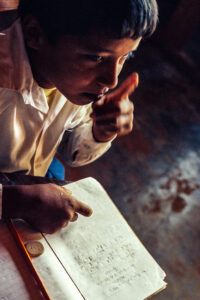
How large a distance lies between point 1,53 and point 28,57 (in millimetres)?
76

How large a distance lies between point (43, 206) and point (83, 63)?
387mm

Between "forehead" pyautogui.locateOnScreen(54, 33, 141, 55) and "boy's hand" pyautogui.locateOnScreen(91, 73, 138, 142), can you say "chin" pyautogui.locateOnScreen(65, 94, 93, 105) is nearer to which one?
"boy's hand" pyautogui.locateOnScreen(91, 73, 138, 142)

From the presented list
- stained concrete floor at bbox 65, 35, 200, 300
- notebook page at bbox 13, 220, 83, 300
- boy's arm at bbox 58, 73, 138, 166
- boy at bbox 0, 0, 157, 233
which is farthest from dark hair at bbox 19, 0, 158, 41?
stained concrete floor at bbox 65, 35, 200, 300

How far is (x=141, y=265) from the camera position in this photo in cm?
76

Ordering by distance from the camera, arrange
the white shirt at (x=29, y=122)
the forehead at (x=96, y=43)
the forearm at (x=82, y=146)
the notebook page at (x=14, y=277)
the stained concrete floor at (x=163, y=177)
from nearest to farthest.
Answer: the notebook page at (x=14, y=277) → the forehead at (x=96, y=43) → the white shirt at (x=29, y=122) → the forearm at (x=82, y=146) → the stained concrete floor at (x=163, y=177)

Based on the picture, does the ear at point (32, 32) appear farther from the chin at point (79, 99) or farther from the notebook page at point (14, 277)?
the notebook page at point (14, 277)

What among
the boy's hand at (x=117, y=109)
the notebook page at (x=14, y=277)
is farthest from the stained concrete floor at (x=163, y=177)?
the notebook page at (x=14, y=277)

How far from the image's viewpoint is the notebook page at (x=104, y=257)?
0.68 m

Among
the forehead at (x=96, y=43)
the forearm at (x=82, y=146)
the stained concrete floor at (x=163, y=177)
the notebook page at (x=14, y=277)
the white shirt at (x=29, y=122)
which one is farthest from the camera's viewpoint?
the stained concrete floor at (x=163, y=177)

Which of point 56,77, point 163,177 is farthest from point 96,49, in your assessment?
point 163,177

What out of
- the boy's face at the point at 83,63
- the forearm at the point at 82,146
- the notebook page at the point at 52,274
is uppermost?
the boy's face at the point at 83,63

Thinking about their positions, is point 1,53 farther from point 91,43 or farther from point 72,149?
point 72,149

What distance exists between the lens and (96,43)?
697 mm

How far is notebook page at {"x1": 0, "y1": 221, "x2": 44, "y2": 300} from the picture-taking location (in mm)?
586
